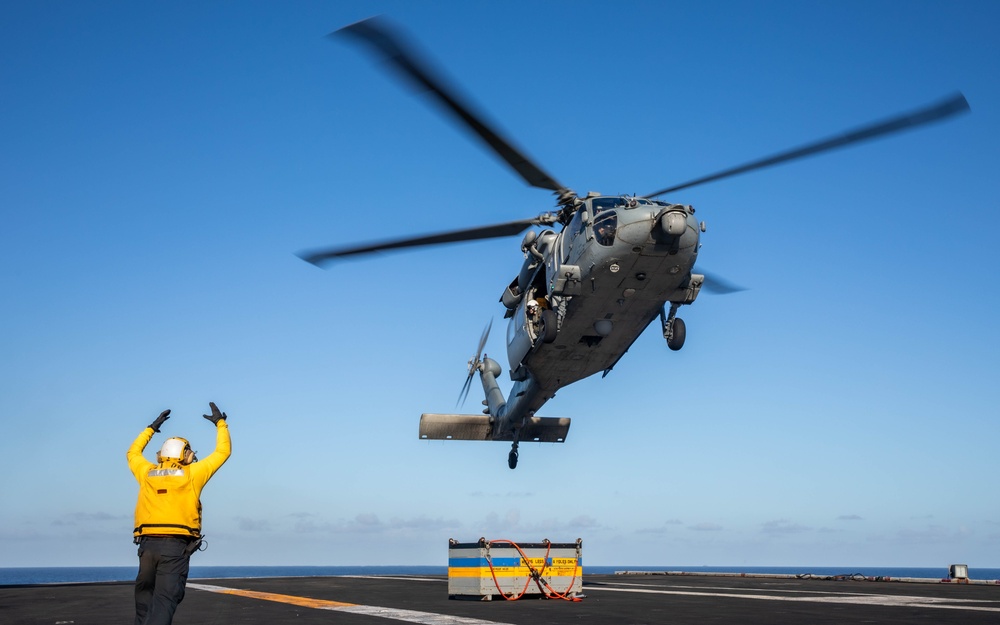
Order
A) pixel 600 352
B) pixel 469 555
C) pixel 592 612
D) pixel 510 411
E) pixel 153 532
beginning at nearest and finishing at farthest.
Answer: pixel 153 532 → pixel 592 612 → pixel 469 555 → pixel 600 352 → pixel 510 411

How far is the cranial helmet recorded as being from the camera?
8.91 meters

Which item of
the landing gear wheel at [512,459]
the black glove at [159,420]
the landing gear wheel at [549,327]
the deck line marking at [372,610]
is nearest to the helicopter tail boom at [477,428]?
the landing gear wheel at [512,459]

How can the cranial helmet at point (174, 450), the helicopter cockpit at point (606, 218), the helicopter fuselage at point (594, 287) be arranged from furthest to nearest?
1. the helicopter cockpit at point (606, 218)
2. the helicopter fuselage at point (594, 287)
3. the cranial helmet at point (174, 450)

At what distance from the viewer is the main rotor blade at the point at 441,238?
74.9 feet

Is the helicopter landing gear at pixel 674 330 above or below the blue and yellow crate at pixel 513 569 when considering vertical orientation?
above

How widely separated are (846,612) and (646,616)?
3703mm

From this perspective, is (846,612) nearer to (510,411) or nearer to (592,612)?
(592,612)

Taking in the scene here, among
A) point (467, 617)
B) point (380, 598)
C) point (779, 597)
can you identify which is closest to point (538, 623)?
point (467, 617)

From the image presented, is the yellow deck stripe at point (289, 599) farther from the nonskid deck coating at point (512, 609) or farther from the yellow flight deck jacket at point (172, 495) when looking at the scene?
the yellow flight deck jacket at point (172, 495)

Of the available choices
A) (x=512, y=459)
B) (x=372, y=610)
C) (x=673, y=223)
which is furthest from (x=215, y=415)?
(x=512, y=459)

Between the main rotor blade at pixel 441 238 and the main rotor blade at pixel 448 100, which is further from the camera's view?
the main rotor blade at pixel 441 238

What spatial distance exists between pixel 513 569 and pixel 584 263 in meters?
7.76

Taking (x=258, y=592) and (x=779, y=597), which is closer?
(x=779, y=597)

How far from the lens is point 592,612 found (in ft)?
50.1
